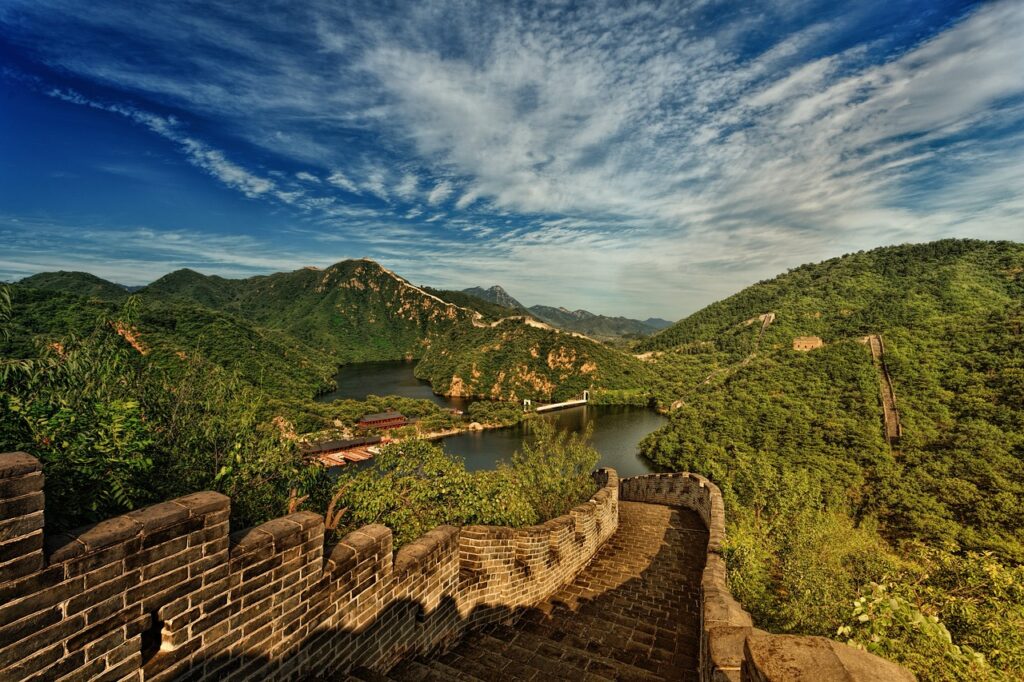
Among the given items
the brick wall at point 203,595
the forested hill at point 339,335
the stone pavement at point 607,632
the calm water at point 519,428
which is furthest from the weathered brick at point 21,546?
the calm water at point 519,428

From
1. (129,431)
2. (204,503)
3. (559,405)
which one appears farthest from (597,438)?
(204,503)

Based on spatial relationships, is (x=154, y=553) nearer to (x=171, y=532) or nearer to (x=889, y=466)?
(x=171, y=532)

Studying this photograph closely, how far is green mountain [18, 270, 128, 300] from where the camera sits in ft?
450

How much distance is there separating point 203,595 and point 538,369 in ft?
306

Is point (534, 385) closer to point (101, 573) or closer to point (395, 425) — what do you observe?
point (395, 425)

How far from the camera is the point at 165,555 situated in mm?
2646

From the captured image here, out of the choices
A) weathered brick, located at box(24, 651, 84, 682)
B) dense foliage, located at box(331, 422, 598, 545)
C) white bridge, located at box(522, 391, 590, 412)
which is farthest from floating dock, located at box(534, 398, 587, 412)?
weathered brick, located at box(24, 651, 84, 682)

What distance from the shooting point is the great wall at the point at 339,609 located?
2.12 metres

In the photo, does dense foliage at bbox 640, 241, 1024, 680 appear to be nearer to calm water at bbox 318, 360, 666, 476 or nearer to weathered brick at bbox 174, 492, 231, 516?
weathered brick at bbox 174, 492, 231, 516

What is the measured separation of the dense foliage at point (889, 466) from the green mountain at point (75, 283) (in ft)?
586

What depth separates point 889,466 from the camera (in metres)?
29.6

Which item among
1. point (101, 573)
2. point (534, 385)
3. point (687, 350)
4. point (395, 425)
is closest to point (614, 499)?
point (101, 573)

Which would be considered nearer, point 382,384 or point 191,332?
point 191,332

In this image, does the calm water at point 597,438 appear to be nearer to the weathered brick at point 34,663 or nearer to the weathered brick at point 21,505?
the weathered brick at point 34,663
